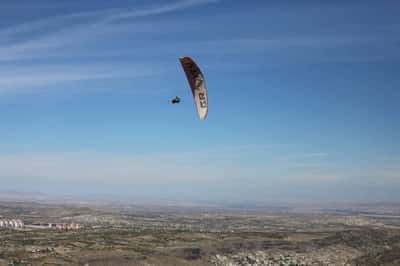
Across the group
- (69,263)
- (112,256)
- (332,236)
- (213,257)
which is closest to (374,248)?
(332,236)

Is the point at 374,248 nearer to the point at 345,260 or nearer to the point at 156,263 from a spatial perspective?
the point at 345,260

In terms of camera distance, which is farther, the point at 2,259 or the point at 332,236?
the point at 332,236

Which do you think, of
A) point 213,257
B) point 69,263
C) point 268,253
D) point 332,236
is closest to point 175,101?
point 69,263

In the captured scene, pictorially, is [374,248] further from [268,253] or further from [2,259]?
[2,259]

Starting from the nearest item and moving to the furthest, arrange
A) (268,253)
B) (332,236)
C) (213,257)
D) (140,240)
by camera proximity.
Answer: (213,257), (268,253), (140,240), (332,236)

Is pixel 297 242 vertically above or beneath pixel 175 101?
beneath

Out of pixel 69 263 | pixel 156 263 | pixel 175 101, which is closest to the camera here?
pixel 175 101
